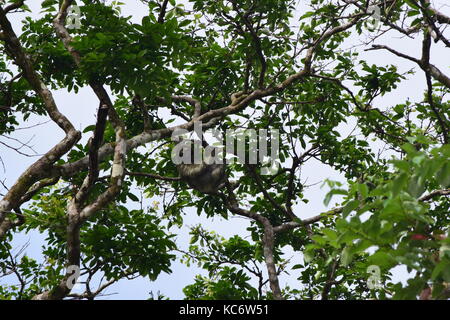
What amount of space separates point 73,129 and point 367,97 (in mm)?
4798

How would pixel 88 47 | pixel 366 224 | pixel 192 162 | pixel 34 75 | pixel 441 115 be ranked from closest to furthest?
pixel 366 224
pixel 88 47
pixel 34 75
pixel 192 162
pixel 441 115

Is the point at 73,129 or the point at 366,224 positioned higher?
the point at 73,129

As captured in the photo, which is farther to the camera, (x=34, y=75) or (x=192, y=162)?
(x=192, y=162)

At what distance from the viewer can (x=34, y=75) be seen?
6375 millimetres

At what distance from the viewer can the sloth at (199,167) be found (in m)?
7.31

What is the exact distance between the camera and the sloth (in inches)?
288

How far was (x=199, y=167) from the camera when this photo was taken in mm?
7305

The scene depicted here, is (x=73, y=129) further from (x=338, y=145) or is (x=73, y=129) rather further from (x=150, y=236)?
(x=338, y=145)

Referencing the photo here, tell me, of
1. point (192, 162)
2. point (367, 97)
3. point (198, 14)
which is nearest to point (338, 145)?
point (367, 97)
